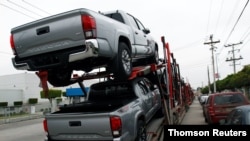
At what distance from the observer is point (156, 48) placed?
39.0ft

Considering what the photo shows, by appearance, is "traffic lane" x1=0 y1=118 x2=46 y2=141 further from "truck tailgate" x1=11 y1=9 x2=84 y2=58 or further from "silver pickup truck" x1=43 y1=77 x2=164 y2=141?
"truck tailgate" x1=11 y1=9 x2=84 y2=58

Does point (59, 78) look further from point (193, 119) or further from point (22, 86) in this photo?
point (22, 86)

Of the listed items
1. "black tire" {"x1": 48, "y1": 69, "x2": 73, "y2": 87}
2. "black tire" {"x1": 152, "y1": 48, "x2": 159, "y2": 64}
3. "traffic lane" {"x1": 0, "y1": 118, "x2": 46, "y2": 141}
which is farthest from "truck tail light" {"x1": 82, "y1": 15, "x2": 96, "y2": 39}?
"traffic lane" {"x1": 0, "y1": 118, "x2": 46, "y2": 141}

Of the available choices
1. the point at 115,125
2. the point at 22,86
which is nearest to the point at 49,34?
the point at 115,125

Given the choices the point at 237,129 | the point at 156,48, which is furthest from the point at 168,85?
the point at 237,129

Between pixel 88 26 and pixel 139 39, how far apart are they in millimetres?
A: 3188

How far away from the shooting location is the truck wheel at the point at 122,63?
742 cm

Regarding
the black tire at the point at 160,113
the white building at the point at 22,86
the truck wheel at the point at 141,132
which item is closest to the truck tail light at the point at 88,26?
the truck wheel at the point at 141,132

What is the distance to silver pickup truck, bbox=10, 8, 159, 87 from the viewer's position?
6477 millimetres

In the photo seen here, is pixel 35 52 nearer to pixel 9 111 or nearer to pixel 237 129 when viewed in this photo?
pixel 237 129

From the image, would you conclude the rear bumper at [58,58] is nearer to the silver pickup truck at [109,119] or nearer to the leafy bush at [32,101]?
the silver pickup truck at [109,119]

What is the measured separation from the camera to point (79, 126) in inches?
261

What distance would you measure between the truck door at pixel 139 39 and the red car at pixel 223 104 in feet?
14.8

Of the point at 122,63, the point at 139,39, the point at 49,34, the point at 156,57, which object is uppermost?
the point at 139,39
